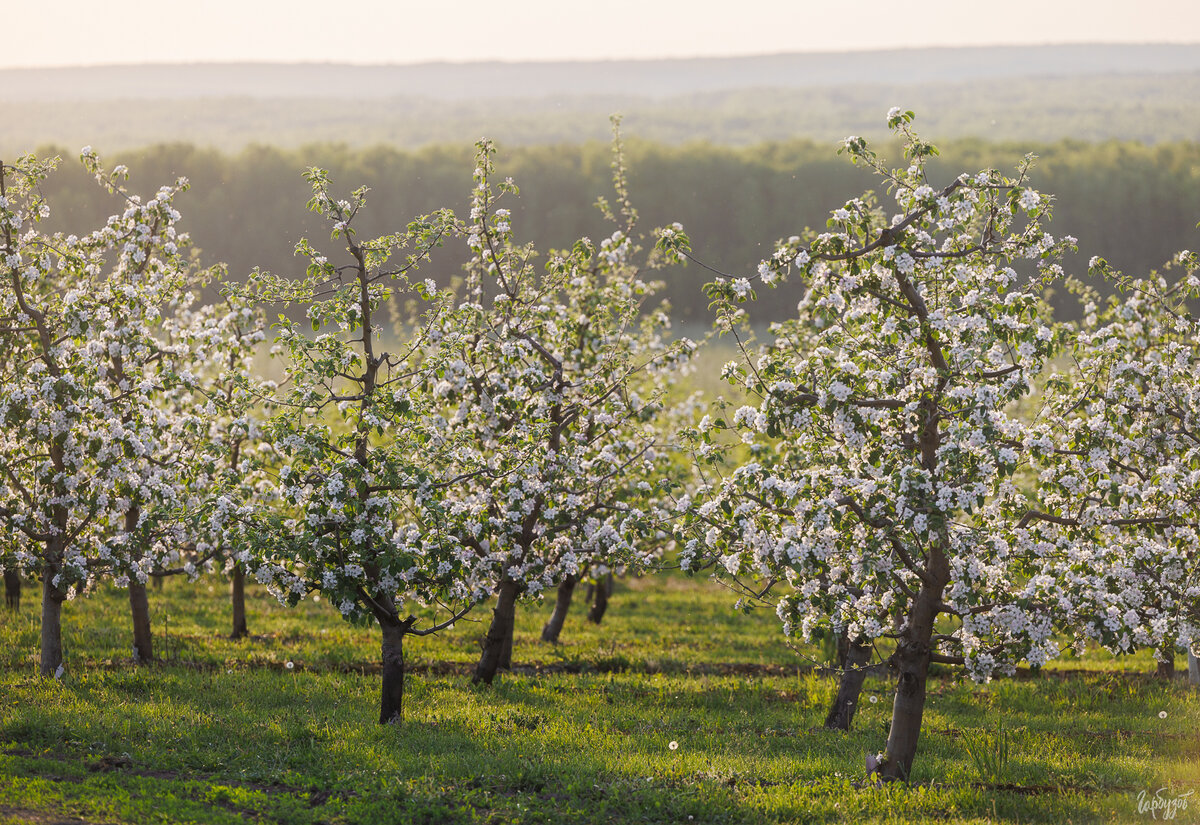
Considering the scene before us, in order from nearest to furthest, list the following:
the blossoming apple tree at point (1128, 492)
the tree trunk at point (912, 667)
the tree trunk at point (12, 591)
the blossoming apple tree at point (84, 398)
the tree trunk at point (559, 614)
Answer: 1. the blossoming apple tree at point (1128, 492)
2. the tree trunk at point (912, 667)
3. the blossoming apple tree at point (84, 398)
4. the tree trunk at point (559, 614)
5. the tree trunk at point (12, 591)

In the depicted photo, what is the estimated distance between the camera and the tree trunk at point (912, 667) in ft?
47.7

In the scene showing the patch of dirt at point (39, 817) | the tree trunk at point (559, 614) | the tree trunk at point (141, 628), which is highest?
the patch of dirt at point (39, 817)

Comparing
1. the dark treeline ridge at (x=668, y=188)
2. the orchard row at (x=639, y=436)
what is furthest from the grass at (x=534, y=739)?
the dark treeline ridge at (x=668, y=188)

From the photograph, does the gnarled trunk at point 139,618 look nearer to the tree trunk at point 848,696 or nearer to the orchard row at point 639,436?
the orchard row at point 639,436

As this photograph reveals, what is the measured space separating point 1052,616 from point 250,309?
16204 millimetres

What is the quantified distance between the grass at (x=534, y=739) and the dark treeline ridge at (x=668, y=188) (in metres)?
42.8

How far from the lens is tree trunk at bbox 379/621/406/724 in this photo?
17.2 meters

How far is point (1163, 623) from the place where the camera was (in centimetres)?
1391

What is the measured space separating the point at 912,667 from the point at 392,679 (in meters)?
8.39

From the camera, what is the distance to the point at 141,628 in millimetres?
21797

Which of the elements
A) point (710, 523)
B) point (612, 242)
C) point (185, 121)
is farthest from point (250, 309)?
point (185, 121)

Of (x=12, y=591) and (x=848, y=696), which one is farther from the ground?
(x=848, y=696)

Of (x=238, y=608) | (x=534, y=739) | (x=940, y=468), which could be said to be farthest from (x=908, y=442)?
(x=238, y=608)

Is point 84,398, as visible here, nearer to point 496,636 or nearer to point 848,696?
point 496,636
